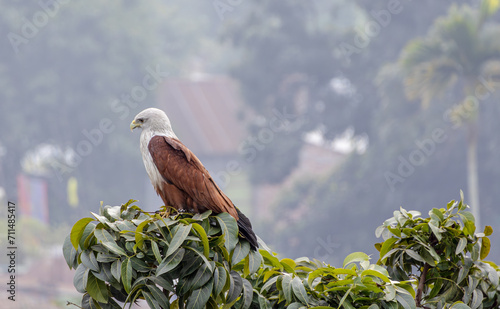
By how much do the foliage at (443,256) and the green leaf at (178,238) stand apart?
0.89 meters

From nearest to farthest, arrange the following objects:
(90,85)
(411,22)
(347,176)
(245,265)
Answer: (245,265)
(347,176)
(411,22)
(90,85)

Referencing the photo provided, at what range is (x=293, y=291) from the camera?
2512mm

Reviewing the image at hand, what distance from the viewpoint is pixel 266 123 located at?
95.4 ft

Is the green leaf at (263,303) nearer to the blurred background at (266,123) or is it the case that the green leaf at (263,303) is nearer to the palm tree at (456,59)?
the palm tree at (456,59)

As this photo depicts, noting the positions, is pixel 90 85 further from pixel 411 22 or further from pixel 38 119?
pixel 411 22

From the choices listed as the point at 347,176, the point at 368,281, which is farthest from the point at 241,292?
the point at 347,176

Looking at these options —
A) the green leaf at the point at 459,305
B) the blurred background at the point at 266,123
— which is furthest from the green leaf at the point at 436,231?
the blurred background at the point at 266,123

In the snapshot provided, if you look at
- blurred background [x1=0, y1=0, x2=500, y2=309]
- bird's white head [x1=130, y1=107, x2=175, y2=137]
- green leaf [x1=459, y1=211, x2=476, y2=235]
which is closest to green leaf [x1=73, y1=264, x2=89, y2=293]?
bird's white head [x1=130, y1=107, x2=175, y2=137]

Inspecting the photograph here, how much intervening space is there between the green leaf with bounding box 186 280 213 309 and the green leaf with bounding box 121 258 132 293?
8.9 inches

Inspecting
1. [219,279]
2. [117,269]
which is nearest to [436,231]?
[219,279]

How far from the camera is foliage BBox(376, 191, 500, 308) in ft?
9.14

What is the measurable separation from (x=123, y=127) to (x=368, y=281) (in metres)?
29.1

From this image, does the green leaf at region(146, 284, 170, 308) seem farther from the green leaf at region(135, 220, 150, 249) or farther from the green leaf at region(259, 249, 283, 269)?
the green leaf at region(259, 249, 283, 269)

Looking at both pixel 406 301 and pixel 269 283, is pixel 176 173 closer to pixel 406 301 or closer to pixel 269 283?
pixel 269 283
